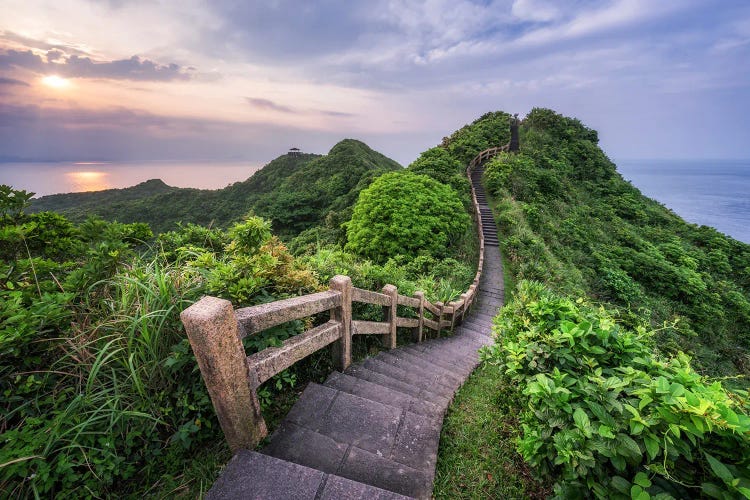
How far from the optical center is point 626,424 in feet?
5.18

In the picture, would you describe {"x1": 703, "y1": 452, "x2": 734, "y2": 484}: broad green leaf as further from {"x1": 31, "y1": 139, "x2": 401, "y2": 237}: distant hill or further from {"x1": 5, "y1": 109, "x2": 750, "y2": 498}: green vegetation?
{"x1": 31, "y1": 139, "x2": 401, "y2": 237}: distant hill

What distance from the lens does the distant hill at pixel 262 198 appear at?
3781 cm

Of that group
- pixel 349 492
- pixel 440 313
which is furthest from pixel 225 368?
pixel 440 313

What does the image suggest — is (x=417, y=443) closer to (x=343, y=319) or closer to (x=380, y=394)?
(x=380, y=394)

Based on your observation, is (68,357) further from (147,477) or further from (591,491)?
(591,491)

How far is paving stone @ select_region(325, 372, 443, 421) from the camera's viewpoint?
325 cm

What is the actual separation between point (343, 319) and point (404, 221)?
11.7 metres

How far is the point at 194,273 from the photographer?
3104 millimetres

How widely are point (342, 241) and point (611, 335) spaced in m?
19.1

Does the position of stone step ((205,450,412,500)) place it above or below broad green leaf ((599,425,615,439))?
below

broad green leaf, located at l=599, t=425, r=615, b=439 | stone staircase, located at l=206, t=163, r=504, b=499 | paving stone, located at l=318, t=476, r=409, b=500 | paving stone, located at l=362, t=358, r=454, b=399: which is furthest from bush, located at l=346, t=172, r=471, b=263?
broad green leaf, located at l=599, t=425, r=615, b=439

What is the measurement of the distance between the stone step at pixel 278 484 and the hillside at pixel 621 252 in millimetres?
12581

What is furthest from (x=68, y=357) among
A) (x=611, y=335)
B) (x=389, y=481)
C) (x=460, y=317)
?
(x=460, y=317)

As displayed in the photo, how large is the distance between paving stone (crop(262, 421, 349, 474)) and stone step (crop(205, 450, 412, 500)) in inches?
13.7
